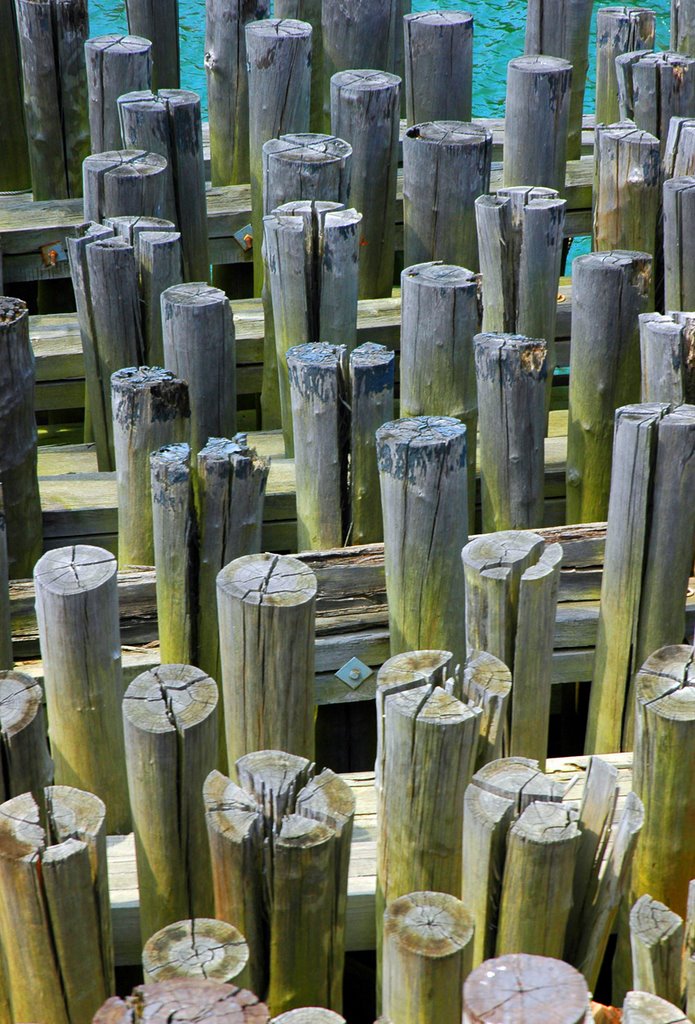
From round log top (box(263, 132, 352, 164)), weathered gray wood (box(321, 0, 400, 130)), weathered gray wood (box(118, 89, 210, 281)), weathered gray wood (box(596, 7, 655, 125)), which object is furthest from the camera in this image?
weathered gray wood (box(596, 7, 655, 125))

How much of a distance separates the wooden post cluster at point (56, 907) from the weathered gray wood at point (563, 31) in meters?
3.75

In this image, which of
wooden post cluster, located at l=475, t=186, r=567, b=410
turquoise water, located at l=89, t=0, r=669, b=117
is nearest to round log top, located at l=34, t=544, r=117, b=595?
wooden post cluster, located at l=475, t=186, r=567, b=410

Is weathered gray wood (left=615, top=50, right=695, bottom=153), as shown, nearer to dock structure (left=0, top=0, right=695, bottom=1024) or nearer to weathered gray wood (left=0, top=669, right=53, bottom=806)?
dock structure (left=0, top=0, right=695, bottom=1024)

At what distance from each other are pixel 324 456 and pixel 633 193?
4.54ft

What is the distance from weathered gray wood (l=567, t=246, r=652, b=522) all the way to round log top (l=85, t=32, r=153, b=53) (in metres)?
1.78

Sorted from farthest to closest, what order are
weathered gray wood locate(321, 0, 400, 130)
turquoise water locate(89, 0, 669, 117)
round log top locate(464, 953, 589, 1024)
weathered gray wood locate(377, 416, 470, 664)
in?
turquoise water locate(89, 0, 669, 117) → weathered gray wood locate(321, 0, 400, 130) → weathered gray wood locate(377, 416, 470, 664) → round log top locate(464, 953, 589, 1024)

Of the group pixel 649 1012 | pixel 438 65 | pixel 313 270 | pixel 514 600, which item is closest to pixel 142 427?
pixel 313 270

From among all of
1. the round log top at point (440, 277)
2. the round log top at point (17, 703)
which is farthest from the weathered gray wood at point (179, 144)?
the round log top at point (17, 703)

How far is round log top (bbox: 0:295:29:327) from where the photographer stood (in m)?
3.23

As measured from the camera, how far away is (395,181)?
4.35 metres

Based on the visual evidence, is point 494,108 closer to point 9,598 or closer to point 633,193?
point 633,193

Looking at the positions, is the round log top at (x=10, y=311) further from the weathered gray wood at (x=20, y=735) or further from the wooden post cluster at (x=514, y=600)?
the wooden post cluster at (x=514, y=600)

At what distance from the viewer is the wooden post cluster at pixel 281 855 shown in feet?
7.25

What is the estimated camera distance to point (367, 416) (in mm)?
3135
